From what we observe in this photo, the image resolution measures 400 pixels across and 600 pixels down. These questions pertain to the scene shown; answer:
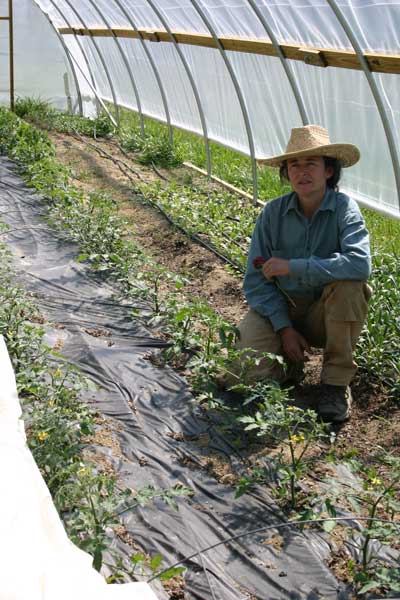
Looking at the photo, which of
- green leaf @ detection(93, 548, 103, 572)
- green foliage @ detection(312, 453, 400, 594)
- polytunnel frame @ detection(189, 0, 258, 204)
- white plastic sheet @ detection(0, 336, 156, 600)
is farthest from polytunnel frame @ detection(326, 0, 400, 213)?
green leaf @ detection(93, 548, 103, 572)

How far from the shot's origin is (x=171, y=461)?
3508 mm

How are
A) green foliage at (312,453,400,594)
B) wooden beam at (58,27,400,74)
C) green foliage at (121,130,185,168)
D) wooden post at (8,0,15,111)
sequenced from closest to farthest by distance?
green foliage at (312,453,400,594), wooden beam at (58,27,400,74), green foliage at (121,130,185,168), wooden post at (8,0,15,111)

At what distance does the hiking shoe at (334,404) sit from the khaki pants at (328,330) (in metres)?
0.03

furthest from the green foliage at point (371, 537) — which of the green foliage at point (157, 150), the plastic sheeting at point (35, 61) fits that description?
the plastic sheeting at point (35, 61)

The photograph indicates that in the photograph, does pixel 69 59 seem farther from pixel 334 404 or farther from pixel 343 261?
pixel 334 404

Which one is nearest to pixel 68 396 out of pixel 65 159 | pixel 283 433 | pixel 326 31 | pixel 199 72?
pixel 283 433

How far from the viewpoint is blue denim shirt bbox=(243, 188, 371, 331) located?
3.87m

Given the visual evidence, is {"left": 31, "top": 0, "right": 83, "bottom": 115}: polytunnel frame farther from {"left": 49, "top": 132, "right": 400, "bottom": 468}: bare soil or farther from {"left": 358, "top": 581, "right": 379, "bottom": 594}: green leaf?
{"left": 358, "top": 581, "right": 379, "bottom": 594}: green leaf

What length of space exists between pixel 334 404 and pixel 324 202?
0.92 metres

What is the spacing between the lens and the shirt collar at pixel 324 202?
4039 mm

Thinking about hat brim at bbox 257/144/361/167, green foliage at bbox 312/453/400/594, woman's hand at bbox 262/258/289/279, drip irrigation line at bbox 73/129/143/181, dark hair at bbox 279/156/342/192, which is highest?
hat brim at bbox 257/144/361/167

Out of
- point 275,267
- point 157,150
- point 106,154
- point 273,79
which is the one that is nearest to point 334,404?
point 275,267

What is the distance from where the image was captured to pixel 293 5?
238 inches

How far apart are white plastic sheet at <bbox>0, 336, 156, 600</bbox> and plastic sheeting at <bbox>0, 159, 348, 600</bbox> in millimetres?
413
